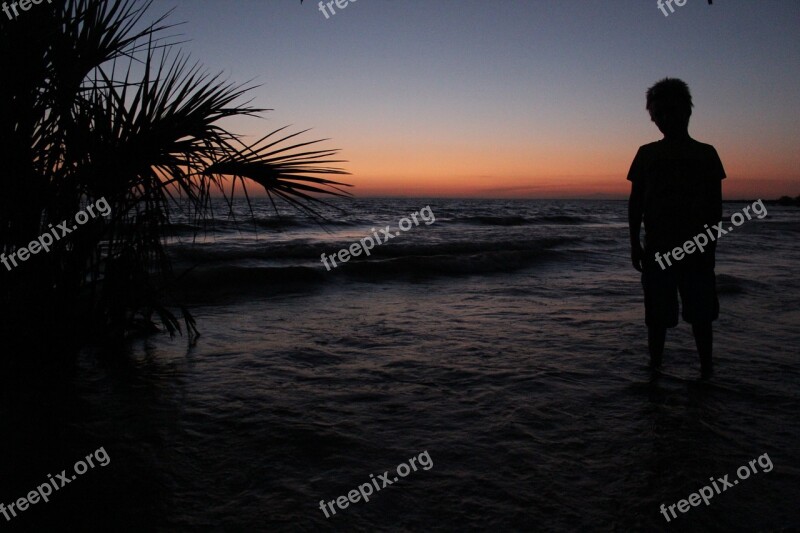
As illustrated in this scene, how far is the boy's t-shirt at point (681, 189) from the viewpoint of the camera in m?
3.86

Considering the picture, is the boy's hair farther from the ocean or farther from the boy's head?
the ocean

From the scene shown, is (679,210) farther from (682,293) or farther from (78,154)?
(78,154)

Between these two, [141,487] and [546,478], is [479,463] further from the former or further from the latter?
[141,487]

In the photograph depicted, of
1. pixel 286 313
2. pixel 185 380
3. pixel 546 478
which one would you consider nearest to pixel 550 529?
pixel 546 478

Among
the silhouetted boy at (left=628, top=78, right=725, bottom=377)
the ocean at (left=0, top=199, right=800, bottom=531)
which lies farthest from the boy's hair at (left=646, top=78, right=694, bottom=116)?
the ocean at (left=0, top=199, right=800, bottom=531)

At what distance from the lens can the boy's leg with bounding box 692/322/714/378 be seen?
158 inches

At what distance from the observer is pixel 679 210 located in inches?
154

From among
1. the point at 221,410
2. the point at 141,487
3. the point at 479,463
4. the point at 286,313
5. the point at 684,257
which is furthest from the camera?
the point at 286,313

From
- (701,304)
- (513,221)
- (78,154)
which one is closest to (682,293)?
(701,304)

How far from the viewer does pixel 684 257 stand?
156 inches

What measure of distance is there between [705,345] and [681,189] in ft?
3.88

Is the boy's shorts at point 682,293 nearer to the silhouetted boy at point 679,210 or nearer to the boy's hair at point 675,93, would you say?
the silhouetted boy at point 679,210

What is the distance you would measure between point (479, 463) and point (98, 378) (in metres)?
3.04

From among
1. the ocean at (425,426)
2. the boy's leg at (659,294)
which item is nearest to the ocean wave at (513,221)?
the ocean at (425,426)
